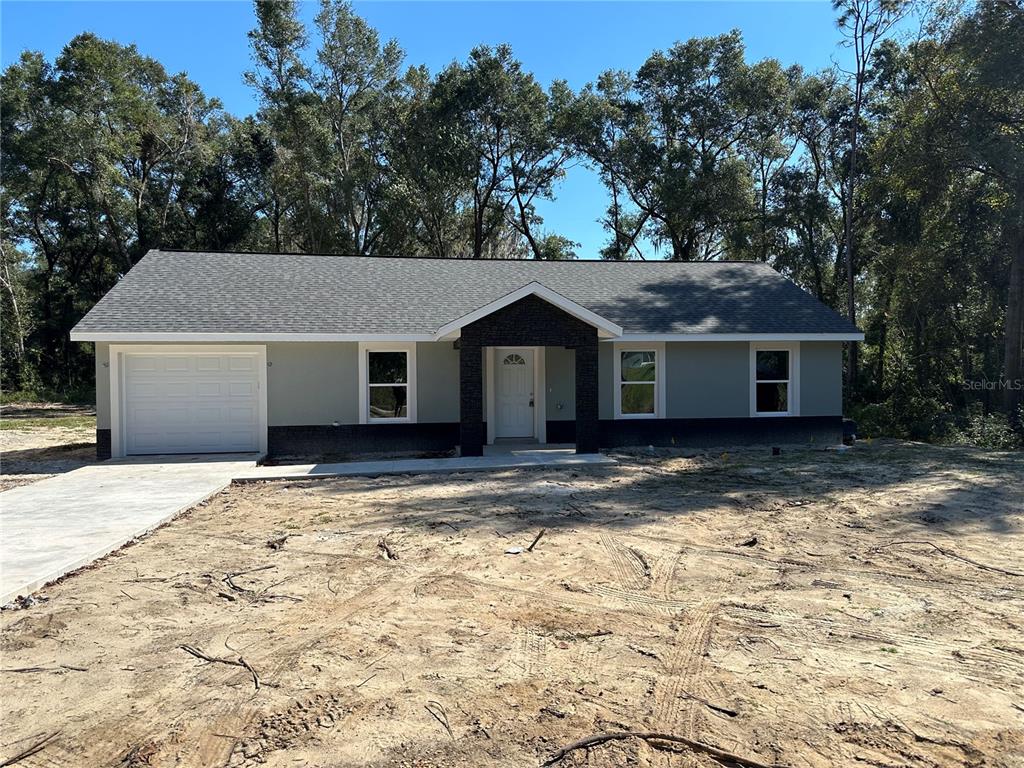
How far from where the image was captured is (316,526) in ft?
24.7

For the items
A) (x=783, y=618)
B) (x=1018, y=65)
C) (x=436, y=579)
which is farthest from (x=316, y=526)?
(x=1018, y=65)

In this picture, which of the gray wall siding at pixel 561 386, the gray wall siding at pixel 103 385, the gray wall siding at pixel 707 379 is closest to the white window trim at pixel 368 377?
the gray wall siding at pixel 561 386

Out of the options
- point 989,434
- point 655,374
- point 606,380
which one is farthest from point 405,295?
point 989,434

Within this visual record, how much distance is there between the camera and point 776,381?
48.8 feet

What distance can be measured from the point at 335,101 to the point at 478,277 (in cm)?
1868

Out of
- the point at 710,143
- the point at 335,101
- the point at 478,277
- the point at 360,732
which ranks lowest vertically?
the point at 360,732

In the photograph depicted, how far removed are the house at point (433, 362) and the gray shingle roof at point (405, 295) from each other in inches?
2.4

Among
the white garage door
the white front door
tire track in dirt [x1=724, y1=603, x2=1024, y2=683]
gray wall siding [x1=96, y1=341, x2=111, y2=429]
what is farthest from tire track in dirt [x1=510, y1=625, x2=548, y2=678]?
gray wall siding [x1=96, y1=341, x2=111, y2=429]

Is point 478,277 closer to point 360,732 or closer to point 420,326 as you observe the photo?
point 420,326

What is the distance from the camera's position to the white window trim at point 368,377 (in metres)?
13.5

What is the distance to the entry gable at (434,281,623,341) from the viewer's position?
1223 centimetres

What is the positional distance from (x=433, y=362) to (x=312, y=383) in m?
2.54

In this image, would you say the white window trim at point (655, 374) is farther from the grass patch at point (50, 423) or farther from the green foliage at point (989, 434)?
the grass patch at point (50, 423)

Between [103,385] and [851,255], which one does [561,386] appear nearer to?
[103,385]
